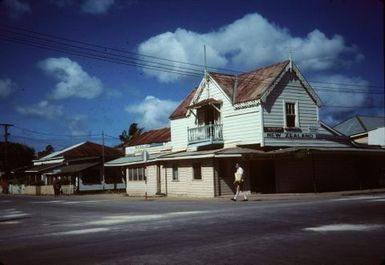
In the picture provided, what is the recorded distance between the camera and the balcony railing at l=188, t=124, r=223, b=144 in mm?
29391

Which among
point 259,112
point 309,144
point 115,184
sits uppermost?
point 259,112

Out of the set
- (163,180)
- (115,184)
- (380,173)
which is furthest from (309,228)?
(115,184)

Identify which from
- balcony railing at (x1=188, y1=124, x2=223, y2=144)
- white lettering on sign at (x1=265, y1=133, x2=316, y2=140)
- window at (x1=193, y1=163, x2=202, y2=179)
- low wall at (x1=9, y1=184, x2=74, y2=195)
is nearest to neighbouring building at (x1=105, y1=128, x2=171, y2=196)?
balcony railing at (x1=188, y1=124, x2=223, y2=144)

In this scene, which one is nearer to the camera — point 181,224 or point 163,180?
point 181,224

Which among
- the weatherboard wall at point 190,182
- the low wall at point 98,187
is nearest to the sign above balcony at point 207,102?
the weatherboard wall at point 190,182

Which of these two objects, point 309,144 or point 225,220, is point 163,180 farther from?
point 225,220

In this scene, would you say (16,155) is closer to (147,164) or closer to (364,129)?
(147,164)

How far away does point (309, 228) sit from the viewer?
406 inches

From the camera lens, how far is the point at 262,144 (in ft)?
88.6

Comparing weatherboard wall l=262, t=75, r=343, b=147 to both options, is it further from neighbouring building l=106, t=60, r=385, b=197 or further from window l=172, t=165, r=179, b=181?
window l=172, t=165, r=179, b=181

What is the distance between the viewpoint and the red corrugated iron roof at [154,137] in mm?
39688

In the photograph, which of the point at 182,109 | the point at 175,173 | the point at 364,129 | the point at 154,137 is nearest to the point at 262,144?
the point at 175,173

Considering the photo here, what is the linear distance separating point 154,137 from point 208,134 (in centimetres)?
1263

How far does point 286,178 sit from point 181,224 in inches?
678
